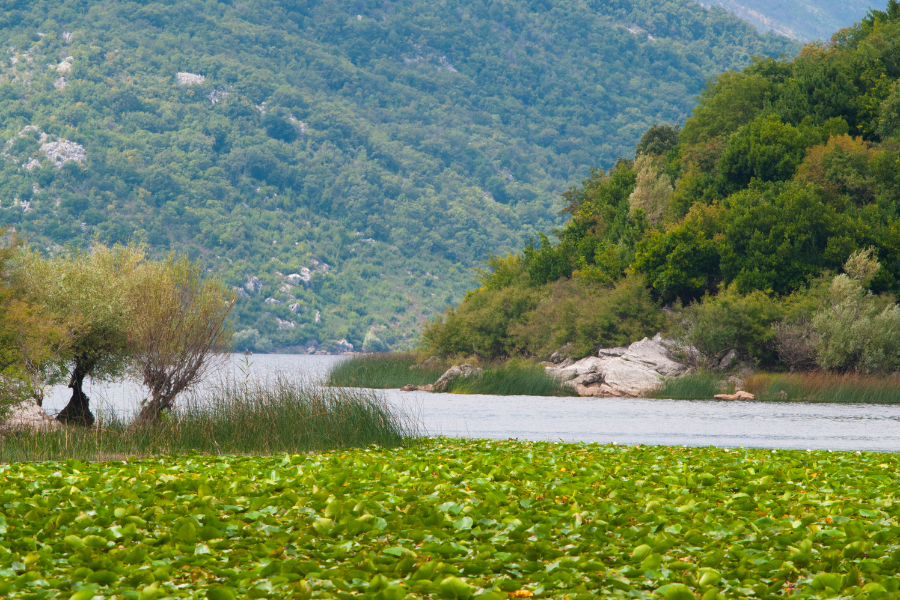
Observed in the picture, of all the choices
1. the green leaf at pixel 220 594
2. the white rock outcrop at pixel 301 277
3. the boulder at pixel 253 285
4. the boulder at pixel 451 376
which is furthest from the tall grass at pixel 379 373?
the white rock outcrop at pixel 301 277

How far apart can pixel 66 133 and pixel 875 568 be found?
102497 mm

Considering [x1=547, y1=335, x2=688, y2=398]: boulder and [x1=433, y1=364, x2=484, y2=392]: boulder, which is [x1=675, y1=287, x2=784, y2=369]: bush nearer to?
[x1=547, y1=335, x2=688, y2=398]: boulder

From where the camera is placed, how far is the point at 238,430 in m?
15.4

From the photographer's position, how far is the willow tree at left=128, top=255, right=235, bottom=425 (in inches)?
→ 680

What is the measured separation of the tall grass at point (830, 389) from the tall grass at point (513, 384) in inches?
318

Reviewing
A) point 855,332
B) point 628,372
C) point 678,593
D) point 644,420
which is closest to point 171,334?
point 678,593

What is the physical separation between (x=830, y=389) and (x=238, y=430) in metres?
25.7

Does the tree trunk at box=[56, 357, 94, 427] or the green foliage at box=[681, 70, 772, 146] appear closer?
the tree trunk at box=[56, 357, 94, 427]

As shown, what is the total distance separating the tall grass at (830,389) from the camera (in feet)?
107

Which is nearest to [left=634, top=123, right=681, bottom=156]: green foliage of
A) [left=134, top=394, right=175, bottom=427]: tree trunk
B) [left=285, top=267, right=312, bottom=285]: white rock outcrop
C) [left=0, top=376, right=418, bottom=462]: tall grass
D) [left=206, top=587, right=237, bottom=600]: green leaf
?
[left=285, top=267, right=312, bottom=285]: white rock outcrop

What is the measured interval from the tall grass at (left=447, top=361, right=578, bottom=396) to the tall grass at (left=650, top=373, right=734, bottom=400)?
13.3 ft

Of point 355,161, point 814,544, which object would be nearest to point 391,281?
point 355,161

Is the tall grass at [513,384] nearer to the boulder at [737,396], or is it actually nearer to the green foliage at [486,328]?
the boulder at [737,396]

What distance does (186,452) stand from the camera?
1462 cm
